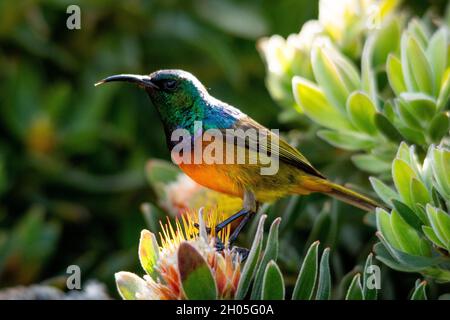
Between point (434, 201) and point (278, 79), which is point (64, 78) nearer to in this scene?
point (278, 79)

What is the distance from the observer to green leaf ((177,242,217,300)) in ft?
4.75

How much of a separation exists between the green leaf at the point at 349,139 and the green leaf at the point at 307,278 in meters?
0.50

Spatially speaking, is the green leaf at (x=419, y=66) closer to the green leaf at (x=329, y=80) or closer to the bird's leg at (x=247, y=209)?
the green leaf at (x=329, y=80)

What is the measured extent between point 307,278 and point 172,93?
55 centimetres

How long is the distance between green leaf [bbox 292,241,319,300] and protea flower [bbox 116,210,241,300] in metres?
0.13

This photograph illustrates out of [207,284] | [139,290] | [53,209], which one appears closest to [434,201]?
[207,284]

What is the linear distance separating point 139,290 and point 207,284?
17cm

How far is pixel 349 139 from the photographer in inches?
79.2

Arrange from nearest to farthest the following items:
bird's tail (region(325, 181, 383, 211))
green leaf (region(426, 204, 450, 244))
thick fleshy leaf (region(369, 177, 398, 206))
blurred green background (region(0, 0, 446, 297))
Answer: green leaf (region(426, 204, 450, 244)), thick fleshy leaf (region(369, 177, 398, 206)), bird's tail (region(325, 181, 383, 211)), blurred green background (region(0, 0, 446, 297))

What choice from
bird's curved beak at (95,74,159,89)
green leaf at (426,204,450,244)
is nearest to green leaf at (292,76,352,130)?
bird's curved beak at (95,74,159,89)

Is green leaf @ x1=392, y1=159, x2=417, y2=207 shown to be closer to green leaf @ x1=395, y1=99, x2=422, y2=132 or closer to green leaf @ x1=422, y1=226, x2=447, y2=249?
green leaf @ x1=422, y1=226, x2=447, y2=249

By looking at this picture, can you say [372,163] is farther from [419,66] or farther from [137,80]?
[137,80]

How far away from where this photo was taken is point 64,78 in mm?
3586

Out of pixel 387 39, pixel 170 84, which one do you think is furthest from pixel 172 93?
pixel 387 39
